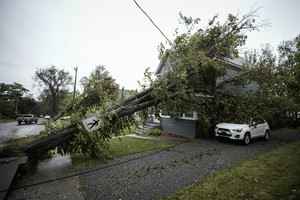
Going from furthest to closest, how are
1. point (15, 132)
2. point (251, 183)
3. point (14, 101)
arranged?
point (14, 101) < point (15, 132) < point (251, 183)

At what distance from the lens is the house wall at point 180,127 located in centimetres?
1087

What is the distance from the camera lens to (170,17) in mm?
7707

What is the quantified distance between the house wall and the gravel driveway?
424cm

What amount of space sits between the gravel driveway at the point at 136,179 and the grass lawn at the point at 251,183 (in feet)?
1.26

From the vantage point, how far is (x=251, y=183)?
4035mm

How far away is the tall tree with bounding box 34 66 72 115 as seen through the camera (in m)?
42.9

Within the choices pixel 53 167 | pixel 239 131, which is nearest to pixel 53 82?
pixel 53 167

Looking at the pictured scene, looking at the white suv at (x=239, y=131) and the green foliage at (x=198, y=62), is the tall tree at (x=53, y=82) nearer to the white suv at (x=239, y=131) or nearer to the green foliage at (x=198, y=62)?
the green foliage at (x=198, y=62)

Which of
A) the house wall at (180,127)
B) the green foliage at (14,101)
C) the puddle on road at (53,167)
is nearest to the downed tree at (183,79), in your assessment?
the puddle on road at (53,167)

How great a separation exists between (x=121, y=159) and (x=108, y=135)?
1.09 meters

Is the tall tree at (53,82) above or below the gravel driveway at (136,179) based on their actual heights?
above

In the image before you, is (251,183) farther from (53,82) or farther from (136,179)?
(53,82)

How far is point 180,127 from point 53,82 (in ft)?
146

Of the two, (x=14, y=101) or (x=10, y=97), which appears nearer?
(x=14, y=101)
